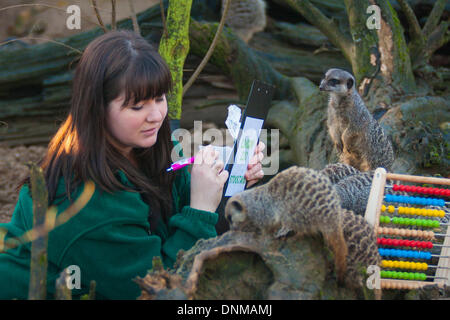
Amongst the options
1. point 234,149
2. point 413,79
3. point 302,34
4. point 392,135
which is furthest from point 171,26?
point 302,34

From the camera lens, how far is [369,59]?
3326 millimetres

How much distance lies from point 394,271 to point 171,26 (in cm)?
179

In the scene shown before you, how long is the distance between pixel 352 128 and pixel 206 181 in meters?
1.49

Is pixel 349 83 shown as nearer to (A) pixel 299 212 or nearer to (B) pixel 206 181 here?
(B) pixel 206 181

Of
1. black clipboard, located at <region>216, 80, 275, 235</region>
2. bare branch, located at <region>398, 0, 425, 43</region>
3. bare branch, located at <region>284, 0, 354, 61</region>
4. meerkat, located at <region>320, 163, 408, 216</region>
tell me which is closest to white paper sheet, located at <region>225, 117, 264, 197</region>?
black clipboard, located at <region>216, 80, 275, 235</region>

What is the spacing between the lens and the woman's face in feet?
4.91

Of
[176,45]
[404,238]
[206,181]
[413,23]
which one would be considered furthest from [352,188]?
[413,23]

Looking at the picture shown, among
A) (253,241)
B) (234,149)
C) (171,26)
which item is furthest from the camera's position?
(171,26)

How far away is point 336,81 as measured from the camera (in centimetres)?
271

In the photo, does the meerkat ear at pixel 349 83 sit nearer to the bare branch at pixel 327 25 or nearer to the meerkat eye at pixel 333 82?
the meerkat eye at pixel 333 82

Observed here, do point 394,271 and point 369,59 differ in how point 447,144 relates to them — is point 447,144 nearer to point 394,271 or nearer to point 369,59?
point 369,59

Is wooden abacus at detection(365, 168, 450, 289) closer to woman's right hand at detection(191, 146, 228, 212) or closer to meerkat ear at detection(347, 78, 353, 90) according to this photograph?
woman's right hand at detection(191, 146, 228, 212)

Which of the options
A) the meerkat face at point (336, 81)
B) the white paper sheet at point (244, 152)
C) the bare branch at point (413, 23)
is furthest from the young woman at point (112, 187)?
the bare branch at point (413, 23)
